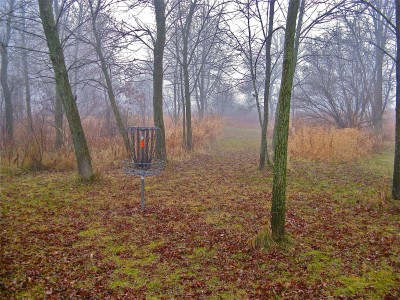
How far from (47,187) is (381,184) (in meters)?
7.56

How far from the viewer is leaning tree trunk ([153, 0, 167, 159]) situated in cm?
916

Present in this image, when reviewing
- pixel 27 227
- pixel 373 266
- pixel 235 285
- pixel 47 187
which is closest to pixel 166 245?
pixel 235 285

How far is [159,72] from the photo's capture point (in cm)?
952

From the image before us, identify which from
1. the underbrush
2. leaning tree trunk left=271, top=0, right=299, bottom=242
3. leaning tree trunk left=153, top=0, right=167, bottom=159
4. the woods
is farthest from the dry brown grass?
leaning tree trunk left=271, top=0, right=299, bottom=242

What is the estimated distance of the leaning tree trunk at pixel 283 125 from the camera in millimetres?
3566

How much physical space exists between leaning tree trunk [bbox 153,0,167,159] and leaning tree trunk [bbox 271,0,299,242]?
20.6ft

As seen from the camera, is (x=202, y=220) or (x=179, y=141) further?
(x=179, y=141)

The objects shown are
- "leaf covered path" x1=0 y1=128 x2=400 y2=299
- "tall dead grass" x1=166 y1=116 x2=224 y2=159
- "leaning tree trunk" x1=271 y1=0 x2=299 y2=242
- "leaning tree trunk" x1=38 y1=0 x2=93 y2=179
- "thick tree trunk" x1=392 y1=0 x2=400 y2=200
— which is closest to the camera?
"leaf covered path" x1=0 y1=128 x2=400 y2=299

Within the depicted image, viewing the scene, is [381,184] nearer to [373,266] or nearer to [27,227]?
[373,266]

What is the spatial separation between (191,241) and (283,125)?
2013 mm

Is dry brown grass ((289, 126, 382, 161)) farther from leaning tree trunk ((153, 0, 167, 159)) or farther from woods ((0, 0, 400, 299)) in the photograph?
leaning tree trunk ((153, 0, 167, 159))

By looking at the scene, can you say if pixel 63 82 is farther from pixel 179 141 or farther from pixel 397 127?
pixel 397 127

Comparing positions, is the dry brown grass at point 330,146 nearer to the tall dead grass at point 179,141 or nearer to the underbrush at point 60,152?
the tall dead grass at point 179,141

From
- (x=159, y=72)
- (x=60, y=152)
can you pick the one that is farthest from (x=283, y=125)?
(x=60, y=152)
